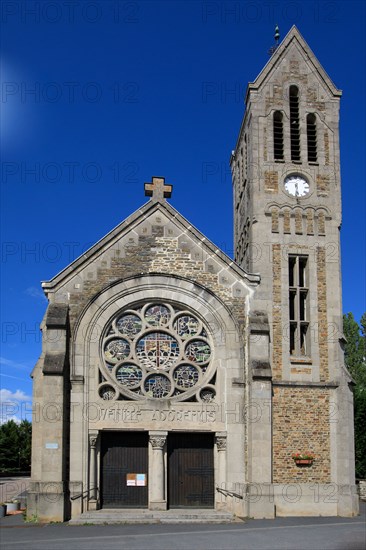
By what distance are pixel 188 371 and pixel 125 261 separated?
4326 mm

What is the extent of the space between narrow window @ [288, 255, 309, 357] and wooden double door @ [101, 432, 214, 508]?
448cm

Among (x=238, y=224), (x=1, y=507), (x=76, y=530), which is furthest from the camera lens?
(x=238, y=224)

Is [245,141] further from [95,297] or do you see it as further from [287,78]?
[95,297]

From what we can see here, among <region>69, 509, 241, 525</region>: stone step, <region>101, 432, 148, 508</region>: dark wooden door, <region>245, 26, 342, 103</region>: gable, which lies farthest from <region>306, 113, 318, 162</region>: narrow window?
<region>69, 509, 241, 525</region>: stone step

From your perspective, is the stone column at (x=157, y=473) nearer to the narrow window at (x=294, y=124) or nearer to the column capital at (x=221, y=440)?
the column capital at (x=221, y=440)

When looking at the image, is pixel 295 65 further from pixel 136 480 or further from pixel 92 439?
pixel 136 480

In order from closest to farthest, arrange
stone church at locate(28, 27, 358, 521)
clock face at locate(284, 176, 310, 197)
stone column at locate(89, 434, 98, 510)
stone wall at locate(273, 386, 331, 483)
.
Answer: stone column at locate(89, 434, 98, 510) → stone church at locate(28, 27, 358, 521) → stone wall at locate(273, 386, 331, 483) → clock face at locate(284, 176, 310, 197)

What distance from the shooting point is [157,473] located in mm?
22406

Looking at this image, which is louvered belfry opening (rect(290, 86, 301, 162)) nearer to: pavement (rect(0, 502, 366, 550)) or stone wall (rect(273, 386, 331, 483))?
stone wall (rect(273, 386, 331, 483))

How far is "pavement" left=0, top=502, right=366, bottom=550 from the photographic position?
1630cm

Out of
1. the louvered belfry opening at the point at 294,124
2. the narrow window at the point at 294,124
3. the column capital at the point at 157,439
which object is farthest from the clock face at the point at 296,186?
the column capital at the point at 157,439

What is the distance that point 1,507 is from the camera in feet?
75.4

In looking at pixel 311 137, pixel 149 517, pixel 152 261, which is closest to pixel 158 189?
pixel 152 261

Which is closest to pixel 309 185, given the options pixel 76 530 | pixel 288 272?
pixel 288 272
